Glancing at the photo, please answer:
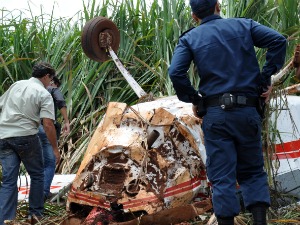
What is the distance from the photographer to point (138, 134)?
5152 mm

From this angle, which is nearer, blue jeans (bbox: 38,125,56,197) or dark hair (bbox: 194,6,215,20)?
dark hair (bbox: 194,6,215,20)

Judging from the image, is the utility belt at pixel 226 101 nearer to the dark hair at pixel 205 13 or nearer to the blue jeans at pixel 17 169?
the dark hair at pixel 205 13

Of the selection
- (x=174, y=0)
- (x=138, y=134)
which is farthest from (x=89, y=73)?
(x=138, y=134)

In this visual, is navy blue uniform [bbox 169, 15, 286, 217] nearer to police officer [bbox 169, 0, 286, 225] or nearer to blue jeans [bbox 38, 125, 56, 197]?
police officer [bbox 169, 0, 286, 225]

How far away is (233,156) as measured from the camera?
411 cm

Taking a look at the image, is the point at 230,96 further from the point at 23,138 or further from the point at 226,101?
the point at 23,138

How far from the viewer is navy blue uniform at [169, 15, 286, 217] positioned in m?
4.09

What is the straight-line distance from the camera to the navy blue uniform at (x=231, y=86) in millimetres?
4094

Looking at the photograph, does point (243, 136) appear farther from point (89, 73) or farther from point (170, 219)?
point (89, 73)

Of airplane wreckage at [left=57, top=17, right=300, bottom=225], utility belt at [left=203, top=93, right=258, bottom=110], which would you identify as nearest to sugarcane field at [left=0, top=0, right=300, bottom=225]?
airplane wreckage at [left=57, top=17, right=300, bottom=225]

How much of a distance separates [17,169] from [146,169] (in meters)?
1.58

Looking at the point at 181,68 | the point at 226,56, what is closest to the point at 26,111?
the point at 181,68

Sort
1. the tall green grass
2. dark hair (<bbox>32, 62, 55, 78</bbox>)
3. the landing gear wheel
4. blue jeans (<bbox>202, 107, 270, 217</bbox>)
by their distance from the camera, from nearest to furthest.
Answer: blue jeans (<bbox>202, 107, 270, 217</bbox>)
dark hair (<bbox>32, 62, 55, 78</bbox>)
the landing gear wheel
the tall green grass

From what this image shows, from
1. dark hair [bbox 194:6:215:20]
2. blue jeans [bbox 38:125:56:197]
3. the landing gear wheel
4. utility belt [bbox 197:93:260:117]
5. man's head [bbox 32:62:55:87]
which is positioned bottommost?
blue jeans [bbox 38:125:56:197]
